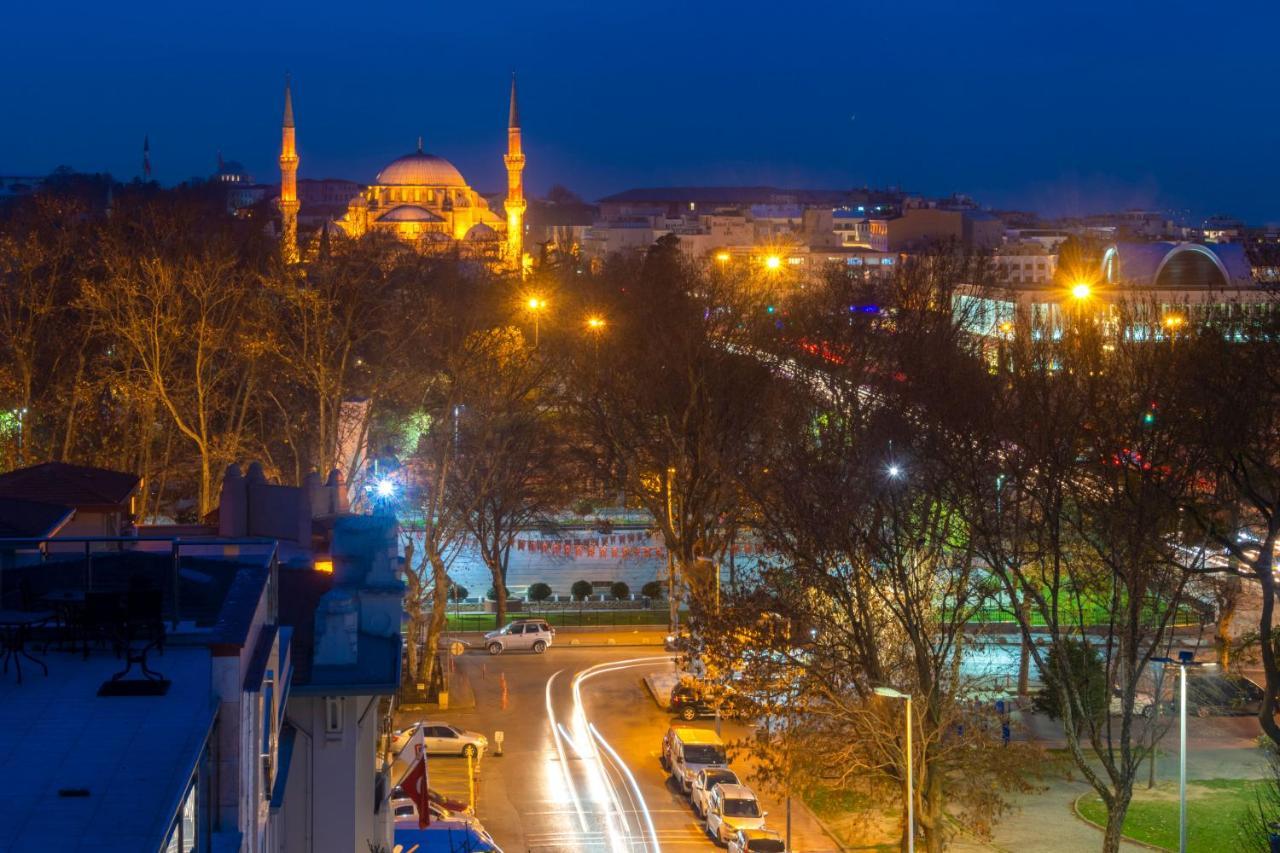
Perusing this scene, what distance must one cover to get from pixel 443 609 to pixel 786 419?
7.25 m

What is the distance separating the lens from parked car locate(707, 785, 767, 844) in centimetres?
2028

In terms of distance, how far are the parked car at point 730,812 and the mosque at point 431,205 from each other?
69.1 meters

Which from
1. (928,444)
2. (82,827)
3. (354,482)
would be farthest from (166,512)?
(82,827)

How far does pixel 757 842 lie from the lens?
19.3 m

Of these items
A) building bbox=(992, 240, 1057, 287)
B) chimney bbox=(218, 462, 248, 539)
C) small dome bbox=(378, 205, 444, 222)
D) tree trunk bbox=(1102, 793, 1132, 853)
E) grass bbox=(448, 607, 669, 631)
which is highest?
small dome bbox=(378, 205, 444, 222)

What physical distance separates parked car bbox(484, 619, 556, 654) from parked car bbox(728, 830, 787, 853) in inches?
479

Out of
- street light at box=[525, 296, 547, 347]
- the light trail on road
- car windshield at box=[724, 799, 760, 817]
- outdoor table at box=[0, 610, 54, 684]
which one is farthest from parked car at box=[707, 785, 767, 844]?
street light at box=[525, 296, 547, 347]

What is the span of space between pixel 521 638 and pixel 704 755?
29.8 ft

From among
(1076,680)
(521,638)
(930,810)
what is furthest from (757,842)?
(521,638)

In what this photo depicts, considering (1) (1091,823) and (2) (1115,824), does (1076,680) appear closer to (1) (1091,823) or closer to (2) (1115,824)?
(1) (1091,823)

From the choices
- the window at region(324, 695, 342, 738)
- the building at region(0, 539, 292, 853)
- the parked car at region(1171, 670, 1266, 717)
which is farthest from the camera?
the parked car at region(1171, 670, 1266, 717)

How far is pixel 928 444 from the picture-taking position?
2205 centimetres

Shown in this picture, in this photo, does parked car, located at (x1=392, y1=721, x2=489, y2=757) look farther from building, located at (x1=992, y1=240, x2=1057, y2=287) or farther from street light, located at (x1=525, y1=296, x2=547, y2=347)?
building, located at (x1=992, y1=240, x2=1057, y2=287)

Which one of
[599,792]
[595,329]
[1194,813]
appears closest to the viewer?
[1194,813]
